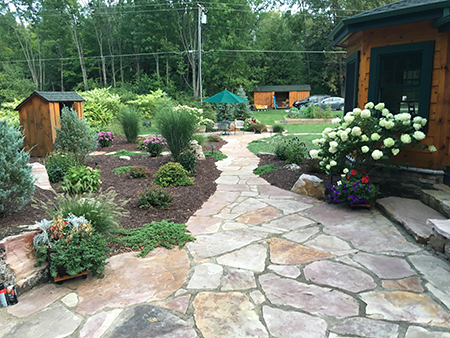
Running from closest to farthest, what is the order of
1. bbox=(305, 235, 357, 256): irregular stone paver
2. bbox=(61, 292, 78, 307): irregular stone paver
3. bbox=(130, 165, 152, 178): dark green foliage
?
bbox=(61, 292, 78, 307): irregular stone paver → bbox=(305, 235, 357, 256): irregular stone paver → bbox=(130, 165, 152, 178): dark green foliage

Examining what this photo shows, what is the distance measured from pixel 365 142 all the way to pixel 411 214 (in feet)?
4.01

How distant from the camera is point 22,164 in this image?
391 cm

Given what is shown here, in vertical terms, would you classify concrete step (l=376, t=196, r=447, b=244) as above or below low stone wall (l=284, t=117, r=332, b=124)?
below

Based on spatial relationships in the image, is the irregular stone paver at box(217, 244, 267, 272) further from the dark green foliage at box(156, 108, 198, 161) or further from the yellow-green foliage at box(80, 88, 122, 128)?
the yellow-green foliage at box(80, 88, 122, 128)

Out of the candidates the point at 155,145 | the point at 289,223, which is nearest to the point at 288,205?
the point at 289,223

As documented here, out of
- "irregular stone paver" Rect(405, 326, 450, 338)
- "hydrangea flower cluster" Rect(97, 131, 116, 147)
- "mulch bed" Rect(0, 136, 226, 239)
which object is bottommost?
"irregular stone paver" Rect(405, 326, 450, 338)

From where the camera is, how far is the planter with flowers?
476cm

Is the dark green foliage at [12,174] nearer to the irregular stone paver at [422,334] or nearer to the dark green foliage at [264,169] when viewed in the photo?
the irregular stone paver at [422,334]

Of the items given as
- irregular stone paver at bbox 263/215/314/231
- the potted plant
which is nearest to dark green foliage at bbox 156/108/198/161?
irregular stone paver at bbox 263/215/314/231

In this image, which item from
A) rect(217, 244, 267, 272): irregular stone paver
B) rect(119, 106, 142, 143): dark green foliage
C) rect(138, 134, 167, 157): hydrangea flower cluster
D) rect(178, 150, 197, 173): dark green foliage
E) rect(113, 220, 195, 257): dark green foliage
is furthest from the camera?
rect(119, 106, 142, 143): dark green foliage

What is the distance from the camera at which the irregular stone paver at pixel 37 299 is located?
2.58 metres

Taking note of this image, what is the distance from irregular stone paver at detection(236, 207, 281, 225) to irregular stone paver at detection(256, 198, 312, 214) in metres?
0.15

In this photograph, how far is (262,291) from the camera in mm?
2836

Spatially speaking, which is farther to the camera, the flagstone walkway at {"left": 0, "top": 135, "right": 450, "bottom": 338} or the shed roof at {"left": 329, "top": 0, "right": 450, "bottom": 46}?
the shed roof at {"left": 329, "top": 0, "right": 450, "bottom": 46}
